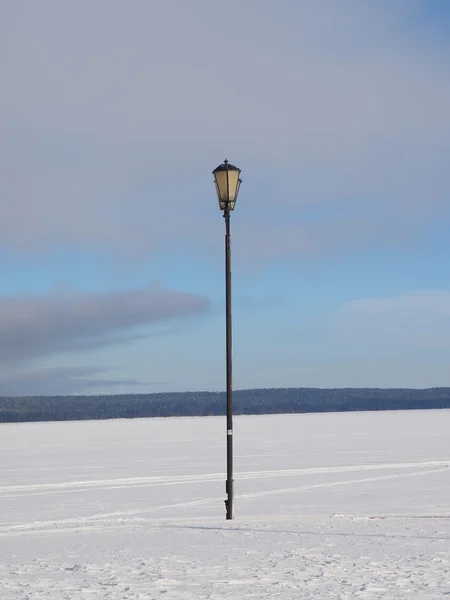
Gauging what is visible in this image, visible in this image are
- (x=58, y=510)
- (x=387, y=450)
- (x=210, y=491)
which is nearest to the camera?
(x=58, y=510)

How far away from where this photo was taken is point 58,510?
1631 cm

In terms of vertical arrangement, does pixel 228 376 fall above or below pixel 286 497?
above

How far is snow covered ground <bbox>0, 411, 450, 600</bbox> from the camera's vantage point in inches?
299

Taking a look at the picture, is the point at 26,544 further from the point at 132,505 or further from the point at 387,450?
the point at 387,450

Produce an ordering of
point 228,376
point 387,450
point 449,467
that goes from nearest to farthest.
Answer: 1. point 228,376
2. point 449,467
3. point 387,450

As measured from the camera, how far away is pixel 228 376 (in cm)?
1330

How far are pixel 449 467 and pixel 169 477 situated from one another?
809 centimetres

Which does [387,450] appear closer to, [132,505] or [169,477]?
[169,477]

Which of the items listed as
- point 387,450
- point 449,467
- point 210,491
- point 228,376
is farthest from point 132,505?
point 387,450

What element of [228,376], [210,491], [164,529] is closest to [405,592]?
[164,529]

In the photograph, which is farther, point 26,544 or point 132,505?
point 132,505

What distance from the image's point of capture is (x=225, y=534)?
10.6 metres

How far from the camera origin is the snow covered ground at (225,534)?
7.59m

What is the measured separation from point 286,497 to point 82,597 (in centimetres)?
1089
